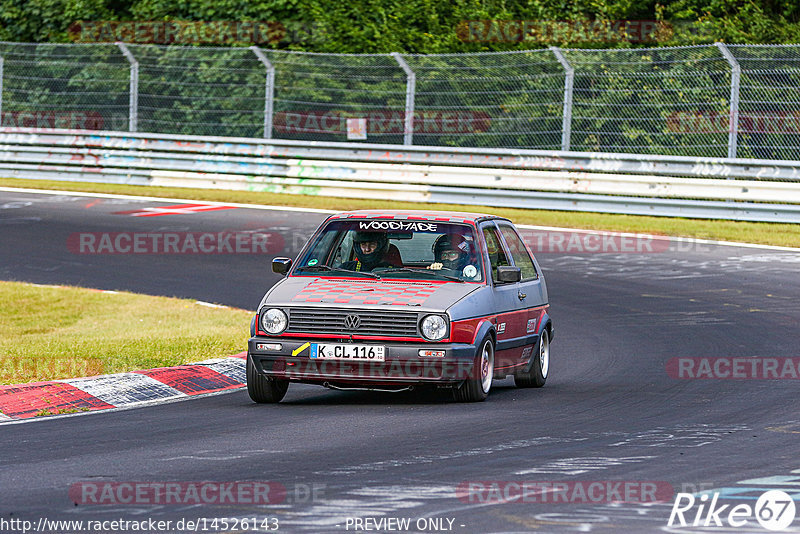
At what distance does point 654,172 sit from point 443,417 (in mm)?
14582

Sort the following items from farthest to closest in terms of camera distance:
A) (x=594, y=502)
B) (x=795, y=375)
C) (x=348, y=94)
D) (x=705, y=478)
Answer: (x=348, y=94) → (x=795, y=375) → (x=705, y=478) → (x=594, y=502)

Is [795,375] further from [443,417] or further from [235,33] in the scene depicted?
[235,33]

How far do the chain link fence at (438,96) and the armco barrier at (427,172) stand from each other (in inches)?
18.6

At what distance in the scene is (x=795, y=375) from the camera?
36.0 feet

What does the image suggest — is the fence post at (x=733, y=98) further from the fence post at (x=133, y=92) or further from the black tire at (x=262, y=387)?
the black tire at (x=262, y=387)

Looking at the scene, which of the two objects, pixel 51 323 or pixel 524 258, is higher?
pixel 524 258

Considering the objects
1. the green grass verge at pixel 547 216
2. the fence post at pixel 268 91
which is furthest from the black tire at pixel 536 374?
the fence post at pixel 268 91

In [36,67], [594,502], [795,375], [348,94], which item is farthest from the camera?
[36,67]

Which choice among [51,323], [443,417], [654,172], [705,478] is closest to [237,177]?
[654,172]

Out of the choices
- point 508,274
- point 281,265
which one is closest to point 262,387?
point 281,265

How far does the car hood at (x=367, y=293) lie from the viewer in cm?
946

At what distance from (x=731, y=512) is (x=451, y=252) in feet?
15.6

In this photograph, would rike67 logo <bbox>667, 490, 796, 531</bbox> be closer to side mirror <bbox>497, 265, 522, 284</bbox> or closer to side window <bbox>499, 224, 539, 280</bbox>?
side mirror <bbox>497, 265, 522, 284</bbox>

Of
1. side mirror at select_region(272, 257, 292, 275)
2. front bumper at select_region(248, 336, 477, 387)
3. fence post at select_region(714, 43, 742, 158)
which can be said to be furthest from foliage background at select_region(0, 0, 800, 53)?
front bumper at select_region(248, 336, 477, 387)
